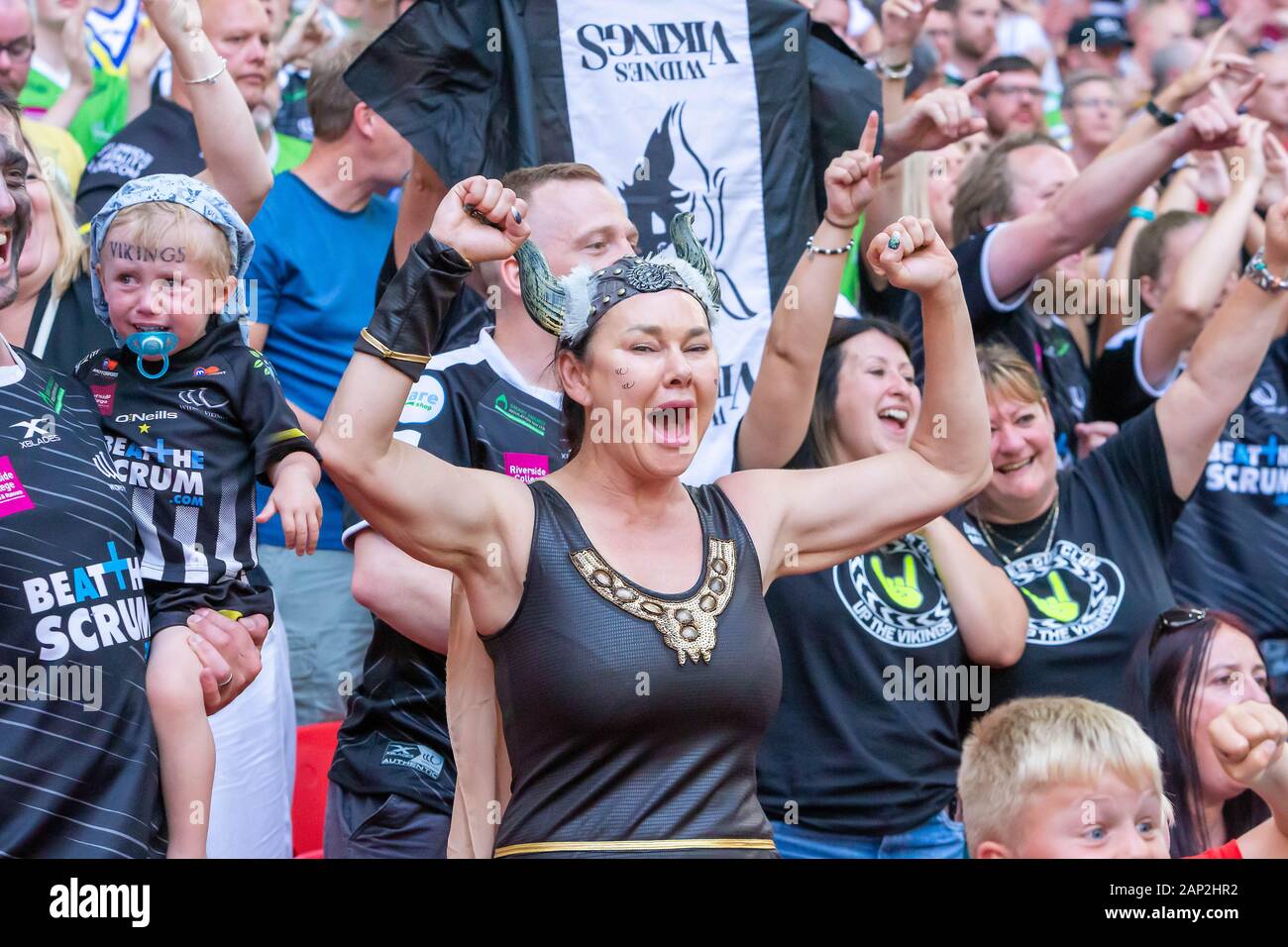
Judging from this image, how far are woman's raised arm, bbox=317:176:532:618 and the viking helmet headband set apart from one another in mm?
211

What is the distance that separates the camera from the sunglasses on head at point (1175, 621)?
374 cm

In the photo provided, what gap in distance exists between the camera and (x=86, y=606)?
2582mm

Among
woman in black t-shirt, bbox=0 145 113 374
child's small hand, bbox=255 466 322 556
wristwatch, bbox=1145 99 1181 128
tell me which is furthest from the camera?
wristwatch, bbox=1145 99 1181 128

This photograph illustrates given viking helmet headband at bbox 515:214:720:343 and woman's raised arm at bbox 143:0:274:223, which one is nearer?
viking helmet headband at bbox 515:214:720:343

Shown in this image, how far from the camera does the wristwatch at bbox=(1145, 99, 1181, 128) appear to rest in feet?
15.6

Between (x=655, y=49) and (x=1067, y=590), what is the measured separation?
5.56 ft

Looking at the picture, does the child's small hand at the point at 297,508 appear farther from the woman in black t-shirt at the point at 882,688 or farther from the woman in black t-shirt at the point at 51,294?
the woman in black t-shirt at the point at 882,688

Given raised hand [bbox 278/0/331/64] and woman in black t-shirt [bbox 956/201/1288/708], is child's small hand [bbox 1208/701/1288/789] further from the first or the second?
raised hand [bbox 278/0/331/64]

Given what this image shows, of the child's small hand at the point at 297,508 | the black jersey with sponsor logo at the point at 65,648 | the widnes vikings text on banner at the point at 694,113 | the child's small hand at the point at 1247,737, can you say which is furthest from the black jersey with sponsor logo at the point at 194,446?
the child's small hand at the point at 1247,737

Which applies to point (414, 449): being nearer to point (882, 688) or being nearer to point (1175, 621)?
point (882, 688)

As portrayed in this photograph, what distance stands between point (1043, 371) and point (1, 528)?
3.11 metres

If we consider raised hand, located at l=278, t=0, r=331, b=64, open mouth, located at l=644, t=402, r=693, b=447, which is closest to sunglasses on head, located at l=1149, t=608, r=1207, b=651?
open mouth, located at l=644, t=402, r=693, b=447
